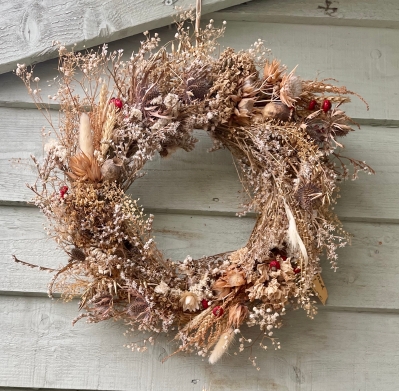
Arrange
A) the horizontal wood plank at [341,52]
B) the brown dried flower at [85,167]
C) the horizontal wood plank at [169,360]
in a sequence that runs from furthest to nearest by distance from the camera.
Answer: the horizontal wood plank at [341,52]
the horizontal wood plank at [169,360]
the brown dried flower at [85,167]

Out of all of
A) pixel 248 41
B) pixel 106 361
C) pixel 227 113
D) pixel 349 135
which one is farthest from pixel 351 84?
pixel 106 361

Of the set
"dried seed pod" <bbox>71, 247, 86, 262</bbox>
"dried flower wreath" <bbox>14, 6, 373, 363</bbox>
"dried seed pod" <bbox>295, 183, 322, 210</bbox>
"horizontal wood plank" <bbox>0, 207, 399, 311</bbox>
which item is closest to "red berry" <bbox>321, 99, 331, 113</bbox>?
"dried flower wreath" <bbox>14, 6, 373, 363</bbox>

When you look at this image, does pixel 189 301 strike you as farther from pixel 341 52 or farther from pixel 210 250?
pixel 341 52

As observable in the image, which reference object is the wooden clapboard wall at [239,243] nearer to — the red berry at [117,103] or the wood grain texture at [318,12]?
the wood grain texture at [318,12]

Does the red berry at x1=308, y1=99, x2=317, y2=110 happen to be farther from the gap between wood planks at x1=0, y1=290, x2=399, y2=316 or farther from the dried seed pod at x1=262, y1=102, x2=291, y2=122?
the gap between wood planks at x1=0, y1=290, x2=399, y2=316

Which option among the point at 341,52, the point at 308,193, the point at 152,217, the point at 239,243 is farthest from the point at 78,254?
the point at 341,52

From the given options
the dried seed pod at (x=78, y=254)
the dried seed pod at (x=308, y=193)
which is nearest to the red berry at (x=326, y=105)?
the dried seed pod at (x=308, y=193)

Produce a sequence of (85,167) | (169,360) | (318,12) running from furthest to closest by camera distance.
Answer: (318,12), (169,360), (85,167)
